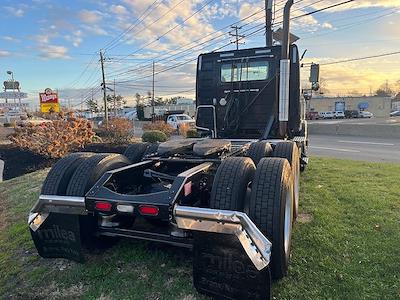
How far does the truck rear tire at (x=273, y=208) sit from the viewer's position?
2855mm

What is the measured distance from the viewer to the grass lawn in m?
3.15

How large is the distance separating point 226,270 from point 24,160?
10.4 metres

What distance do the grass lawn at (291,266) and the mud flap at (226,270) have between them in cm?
39

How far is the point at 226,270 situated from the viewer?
8.89ft

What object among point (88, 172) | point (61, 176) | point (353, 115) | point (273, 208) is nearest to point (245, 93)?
point (88, 172)

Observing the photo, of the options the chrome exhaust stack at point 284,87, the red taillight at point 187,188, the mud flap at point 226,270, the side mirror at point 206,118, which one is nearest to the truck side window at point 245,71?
the chrome exhaust stack at point 284,87

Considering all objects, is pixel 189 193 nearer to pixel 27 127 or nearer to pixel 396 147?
pixel 27 127

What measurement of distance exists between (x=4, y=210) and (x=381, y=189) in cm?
696

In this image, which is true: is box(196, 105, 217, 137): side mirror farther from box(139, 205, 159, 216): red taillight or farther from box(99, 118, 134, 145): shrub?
box(99, 118, 134, 145): shrub

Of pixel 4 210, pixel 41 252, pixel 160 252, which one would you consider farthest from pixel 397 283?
pixel 4 210

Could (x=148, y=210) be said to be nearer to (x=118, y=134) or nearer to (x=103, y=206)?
(x=103, y=206)

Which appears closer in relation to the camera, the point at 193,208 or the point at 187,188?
the point at 193,208

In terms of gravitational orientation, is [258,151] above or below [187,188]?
above

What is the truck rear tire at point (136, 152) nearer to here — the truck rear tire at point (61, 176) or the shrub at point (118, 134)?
the truck rear tire at point (61, 176)
